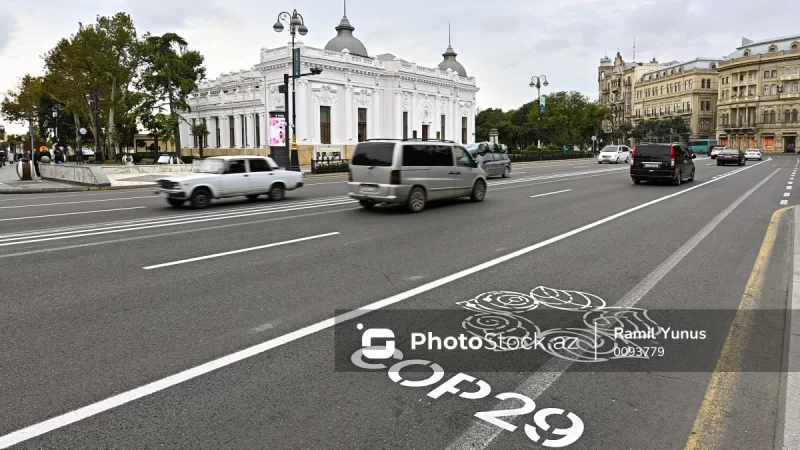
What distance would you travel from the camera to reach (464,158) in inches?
661

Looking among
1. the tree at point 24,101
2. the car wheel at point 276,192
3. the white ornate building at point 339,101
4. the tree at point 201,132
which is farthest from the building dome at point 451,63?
the car wheel at point 276,192

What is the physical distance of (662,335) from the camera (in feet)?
16.8

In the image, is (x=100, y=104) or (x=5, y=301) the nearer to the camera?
(x=5, y=301)

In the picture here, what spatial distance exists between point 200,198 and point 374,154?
534cm

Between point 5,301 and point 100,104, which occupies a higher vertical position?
point 100,104

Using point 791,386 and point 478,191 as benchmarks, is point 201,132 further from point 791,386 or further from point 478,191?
point 791,386

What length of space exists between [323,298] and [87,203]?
14.7 metres

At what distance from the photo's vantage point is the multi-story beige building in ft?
348

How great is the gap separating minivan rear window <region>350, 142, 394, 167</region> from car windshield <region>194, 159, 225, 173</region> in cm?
447

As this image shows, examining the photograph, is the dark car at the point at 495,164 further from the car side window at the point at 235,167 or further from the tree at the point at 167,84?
the tree at the point at 167,84

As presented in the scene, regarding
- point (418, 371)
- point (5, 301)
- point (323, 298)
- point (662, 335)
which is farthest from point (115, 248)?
point (662, 335)

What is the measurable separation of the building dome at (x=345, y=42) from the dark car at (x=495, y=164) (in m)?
41.9

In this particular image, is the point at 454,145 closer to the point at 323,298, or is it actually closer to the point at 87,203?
the point at 323,298

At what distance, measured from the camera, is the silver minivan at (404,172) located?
540 inches
